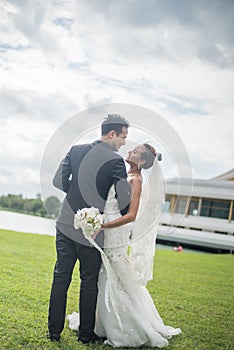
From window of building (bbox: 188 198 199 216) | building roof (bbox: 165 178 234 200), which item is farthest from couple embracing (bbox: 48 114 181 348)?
window of building (bbox: 188 198 199 216)

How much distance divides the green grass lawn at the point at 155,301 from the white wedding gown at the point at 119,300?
15 centimetres

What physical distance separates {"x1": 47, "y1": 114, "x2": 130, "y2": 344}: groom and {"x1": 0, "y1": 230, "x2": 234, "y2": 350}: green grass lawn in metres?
0.21

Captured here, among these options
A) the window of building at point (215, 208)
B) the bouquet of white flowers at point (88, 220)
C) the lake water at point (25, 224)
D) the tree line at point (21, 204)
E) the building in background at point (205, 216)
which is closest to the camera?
the bouquet of white flowers at point (88, 220)

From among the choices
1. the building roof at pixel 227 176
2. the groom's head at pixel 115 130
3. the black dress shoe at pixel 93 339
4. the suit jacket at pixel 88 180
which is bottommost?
the black dress shoe at pixel 93 339

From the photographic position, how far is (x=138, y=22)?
33.9ft

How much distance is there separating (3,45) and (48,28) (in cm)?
143

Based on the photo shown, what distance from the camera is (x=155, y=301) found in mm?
4727

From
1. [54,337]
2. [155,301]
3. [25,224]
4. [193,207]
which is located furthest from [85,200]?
[193,207]

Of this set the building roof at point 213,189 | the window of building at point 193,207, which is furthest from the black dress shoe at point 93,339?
the window of building at point 193,207

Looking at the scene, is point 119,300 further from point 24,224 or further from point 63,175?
point 24,224

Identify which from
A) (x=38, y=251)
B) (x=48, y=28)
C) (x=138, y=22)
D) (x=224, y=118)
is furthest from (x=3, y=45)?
(x=224, y=118)

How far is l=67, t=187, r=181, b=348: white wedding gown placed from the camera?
10.2 feet

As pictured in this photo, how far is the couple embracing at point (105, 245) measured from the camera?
3039 mm

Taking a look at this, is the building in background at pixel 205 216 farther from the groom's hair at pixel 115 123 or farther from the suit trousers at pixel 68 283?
the groom's hair at pixel 115 123
